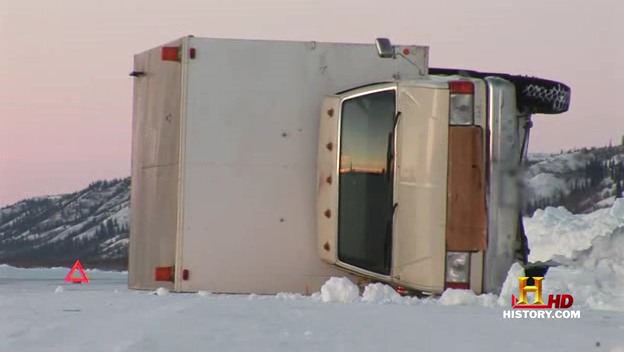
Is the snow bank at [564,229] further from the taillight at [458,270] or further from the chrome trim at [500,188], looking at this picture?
the taillight at [458,270]

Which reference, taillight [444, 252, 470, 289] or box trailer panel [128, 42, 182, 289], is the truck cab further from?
box trailer panel [128, 42, 182, 289]

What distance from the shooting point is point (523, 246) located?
31.5 feet

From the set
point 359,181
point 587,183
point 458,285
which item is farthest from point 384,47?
point 587,183

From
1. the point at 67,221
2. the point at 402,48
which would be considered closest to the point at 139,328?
the point at 402,48

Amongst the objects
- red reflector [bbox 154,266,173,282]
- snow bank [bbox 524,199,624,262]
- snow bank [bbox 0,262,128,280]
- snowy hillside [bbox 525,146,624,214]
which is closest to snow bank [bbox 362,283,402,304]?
red reflector [bbox 154,266,173,282]

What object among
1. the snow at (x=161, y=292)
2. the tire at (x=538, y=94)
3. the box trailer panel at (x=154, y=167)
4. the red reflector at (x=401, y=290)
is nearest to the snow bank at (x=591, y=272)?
the red reflector at (x=401, y=290)

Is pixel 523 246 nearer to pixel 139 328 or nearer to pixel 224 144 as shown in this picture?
pixel 224 144

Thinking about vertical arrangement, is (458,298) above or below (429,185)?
below

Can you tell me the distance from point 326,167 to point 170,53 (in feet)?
5.23

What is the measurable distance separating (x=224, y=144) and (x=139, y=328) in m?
3.42

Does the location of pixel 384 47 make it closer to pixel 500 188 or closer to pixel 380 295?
pixel 500 188

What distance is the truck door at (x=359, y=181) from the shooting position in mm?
9586

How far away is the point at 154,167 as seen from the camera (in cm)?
1050

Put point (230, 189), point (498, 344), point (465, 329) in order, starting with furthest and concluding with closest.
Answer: point (230, 189) < point (465, 329) < point (498, 344)
